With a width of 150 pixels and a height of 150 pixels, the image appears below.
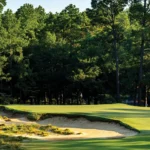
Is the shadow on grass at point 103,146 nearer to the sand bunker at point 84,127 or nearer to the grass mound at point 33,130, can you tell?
the sand bunker at point 84,127

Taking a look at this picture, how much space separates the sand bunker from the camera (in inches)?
664

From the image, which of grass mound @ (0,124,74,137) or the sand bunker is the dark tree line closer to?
the sand bunker

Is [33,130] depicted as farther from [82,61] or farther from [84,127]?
[82,61]

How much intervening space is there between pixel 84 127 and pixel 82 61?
2911cm

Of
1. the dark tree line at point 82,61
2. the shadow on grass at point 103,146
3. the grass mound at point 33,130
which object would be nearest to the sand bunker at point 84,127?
the grass mound at point 33,130

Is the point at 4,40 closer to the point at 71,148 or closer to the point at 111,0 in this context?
the point at 111,0

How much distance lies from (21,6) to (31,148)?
204 feet

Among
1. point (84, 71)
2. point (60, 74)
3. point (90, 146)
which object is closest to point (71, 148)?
point (90, 146)

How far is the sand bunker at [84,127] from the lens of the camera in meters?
16.9

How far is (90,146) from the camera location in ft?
36.1

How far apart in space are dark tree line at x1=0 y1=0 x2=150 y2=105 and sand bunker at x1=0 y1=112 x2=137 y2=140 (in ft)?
79.0

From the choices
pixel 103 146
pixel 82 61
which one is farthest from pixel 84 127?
pixel 82 61

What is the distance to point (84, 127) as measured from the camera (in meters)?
20.0

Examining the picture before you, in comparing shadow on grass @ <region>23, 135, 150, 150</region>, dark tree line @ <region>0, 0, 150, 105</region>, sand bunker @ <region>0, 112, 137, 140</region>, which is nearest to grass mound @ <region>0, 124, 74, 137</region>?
sand bunker @ <region>0, 112, 137, 140</region>
